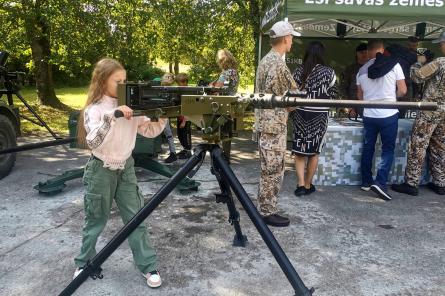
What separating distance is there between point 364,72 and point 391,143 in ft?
2.94

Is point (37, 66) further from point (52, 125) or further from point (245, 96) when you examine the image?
point (245, 96)

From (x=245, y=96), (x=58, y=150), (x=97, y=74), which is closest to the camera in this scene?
(x=245, y=96)

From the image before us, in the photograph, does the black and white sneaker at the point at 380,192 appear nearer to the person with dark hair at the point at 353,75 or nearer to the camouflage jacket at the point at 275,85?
the person with dark hair at the point at 353,75

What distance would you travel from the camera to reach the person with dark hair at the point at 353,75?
6527 mm

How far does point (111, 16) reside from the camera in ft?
34.7

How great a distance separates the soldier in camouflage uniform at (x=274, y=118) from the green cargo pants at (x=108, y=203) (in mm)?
1403

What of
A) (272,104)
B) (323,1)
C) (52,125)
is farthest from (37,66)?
→ (272,104)

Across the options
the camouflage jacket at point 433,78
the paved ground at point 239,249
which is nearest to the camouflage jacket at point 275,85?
the paved ground at point 239,249

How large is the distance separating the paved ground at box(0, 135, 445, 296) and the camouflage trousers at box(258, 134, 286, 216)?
257mm

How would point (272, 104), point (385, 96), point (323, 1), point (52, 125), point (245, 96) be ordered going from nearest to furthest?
point (272, 104), point (245, 96), point (323, 1), point (385, 96), point (52, 125)

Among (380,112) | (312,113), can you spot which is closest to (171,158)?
(312,113)

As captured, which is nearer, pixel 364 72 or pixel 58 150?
pixel 364 72

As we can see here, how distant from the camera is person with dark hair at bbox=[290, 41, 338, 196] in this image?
4543 mm

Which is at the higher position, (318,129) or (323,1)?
(323,1)
